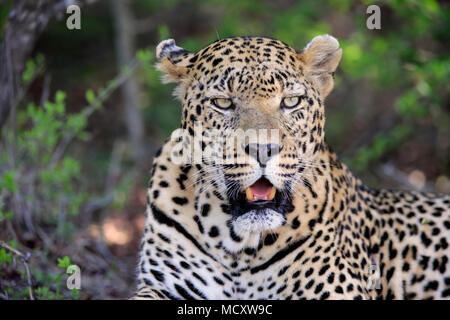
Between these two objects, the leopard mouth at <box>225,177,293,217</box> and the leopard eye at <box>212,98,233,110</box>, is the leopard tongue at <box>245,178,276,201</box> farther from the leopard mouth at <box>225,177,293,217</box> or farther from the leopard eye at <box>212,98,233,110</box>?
the leopard eye at <box>212,98,233,110</box>

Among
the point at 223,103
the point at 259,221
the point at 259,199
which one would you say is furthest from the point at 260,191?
the point at 223,103

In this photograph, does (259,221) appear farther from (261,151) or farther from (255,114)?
(255,114)

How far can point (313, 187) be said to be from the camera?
6.16 m

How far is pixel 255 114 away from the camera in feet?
18.6

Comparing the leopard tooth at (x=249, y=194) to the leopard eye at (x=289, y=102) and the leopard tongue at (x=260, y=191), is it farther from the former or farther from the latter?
the leopard eye at (x=289, y=102)

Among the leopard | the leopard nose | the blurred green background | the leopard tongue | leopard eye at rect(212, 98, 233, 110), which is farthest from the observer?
the blurred green background

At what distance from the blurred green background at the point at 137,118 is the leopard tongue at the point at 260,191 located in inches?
74.9

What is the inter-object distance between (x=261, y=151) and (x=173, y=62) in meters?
1.59

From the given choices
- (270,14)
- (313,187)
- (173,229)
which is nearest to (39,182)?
(173,229)

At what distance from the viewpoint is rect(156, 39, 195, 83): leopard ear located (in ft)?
20.4

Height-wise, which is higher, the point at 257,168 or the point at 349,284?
the point at 257,168

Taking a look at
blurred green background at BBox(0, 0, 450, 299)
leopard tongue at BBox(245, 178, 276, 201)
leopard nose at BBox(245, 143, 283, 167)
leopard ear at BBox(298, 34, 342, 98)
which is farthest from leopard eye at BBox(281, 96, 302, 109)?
blurred green background at BBox(0, 0, 450, 299)
